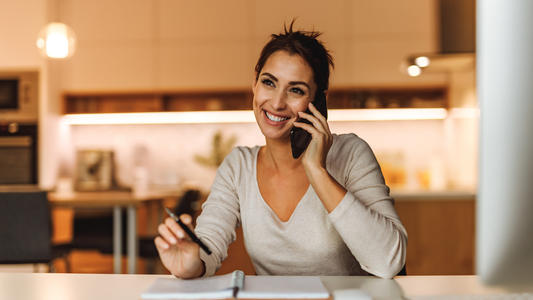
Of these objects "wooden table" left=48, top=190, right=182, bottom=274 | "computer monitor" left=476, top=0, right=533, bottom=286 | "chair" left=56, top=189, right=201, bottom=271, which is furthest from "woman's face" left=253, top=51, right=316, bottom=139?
"wooden table" left=48, top=190, right=182, bottom=274

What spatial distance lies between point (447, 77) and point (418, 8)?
66cm

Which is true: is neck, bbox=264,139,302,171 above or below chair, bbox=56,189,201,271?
above

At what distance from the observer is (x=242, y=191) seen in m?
1.34

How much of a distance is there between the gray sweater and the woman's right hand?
0.18 feet

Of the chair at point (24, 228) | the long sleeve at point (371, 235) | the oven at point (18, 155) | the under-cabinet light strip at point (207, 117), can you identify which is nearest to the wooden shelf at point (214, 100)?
the under-cabinet light strip at point (207, 117)

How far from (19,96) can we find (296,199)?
400cm

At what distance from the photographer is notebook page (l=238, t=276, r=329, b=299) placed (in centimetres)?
78

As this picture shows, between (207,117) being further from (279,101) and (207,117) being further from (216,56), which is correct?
(279,101)

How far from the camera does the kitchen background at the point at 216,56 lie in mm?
4480

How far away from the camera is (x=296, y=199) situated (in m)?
1.32

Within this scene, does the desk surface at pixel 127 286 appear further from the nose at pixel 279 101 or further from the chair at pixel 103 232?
the chair at pixel 103 232

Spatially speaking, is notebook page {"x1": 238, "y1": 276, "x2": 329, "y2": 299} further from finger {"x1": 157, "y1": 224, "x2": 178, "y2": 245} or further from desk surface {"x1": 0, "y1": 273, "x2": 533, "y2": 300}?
finger {"x1": 157, "y1": 224, "x2": 178, "y2": 245}

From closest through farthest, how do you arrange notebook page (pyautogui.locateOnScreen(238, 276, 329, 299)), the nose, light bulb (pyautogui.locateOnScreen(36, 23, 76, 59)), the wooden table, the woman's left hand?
notebook page (pyautogui.locateOnScreen(238, 276, 329, 299)) < the woman's left hand < the nose < the wooden table < light bulb (pyautogui.locateOnScreen(36, 23, 76, 59))

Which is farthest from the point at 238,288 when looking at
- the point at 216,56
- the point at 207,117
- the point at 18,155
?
the point at 18,155
